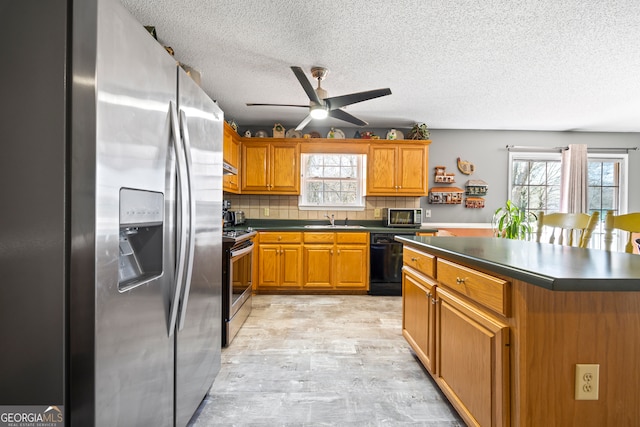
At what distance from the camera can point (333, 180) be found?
15.6ft

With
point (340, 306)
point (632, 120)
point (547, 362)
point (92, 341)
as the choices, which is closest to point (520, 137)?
point (632, 120)

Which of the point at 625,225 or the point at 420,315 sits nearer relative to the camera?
the point at 625,225

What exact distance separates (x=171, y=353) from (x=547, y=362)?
1.34 metres

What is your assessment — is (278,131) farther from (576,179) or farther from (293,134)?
(576,179)

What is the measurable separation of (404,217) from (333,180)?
1.19 meters

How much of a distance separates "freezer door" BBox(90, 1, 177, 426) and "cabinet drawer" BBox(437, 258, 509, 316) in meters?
1.20

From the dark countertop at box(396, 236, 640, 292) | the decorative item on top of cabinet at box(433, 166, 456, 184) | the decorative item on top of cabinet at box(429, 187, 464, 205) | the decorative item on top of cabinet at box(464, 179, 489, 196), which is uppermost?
the decorative item on top of cabinet at box(433, 166, 456, 184)

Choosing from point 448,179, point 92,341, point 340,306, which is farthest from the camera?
point 448,179

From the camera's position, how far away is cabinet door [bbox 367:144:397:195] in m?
4.42

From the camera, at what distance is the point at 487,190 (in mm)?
4805

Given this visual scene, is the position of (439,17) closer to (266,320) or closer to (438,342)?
(438,342)

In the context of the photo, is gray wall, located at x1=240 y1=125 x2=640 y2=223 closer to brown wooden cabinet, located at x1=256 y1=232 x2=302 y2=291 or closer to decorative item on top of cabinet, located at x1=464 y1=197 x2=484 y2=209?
decorative item on top of cabinet, located at x1=464 y1=197 x2=484 y2=209

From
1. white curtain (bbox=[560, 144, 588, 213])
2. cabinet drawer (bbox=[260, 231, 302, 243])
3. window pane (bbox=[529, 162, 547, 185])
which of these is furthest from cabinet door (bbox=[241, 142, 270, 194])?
white curtain (bbox=[560, 144, 588, 213])

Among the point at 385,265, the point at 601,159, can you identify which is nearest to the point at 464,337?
the point at 385,265
